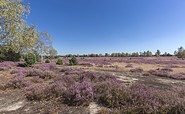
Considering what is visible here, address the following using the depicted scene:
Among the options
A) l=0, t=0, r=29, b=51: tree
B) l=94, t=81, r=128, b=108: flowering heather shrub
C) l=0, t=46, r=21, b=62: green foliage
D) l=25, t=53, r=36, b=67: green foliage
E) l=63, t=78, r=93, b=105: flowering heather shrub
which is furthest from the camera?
l=0, t=46, r=21, b=62: green foliage

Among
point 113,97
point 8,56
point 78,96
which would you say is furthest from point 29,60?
point 113,97

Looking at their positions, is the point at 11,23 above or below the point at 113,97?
above

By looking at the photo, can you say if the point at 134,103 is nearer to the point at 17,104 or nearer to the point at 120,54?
the point at 17,104

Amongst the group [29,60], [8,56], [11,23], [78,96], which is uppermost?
[11,23]

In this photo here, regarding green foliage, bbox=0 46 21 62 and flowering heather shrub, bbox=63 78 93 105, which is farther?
Result: green foliage, bbox=0 46 21 62

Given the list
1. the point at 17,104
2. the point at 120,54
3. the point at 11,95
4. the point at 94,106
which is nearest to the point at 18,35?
the point at 11,95

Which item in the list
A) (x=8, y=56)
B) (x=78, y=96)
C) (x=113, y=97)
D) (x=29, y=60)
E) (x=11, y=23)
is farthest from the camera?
(x=8, y=56)

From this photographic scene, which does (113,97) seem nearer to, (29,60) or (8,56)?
(29,60)

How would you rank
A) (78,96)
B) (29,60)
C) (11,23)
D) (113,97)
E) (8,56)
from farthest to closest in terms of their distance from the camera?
(8,56) → (29,60) → (11,23) → (78,96) → (113,97)

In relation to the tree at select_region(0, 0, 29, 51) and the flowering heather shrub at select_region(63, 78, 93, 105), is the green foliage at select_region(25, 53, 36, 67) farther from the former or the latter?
the flowering heather shrub at select_region(63, 78, 93, 105)

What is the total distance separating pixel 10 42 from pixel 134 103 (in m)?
12.4

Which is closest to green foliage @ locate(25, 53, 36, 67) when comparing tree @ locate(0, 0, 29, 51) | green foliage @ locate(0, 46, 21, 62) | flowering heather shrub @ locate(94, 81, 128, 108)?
green foliage @ locate(0, 46, 21, 62)

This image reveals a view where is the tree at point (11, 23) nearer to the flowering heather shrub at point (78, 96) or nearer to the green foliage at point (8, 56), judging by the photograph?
the flowering heather shrub at point (78, 96)

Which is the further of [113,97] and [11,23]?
[11,23]
